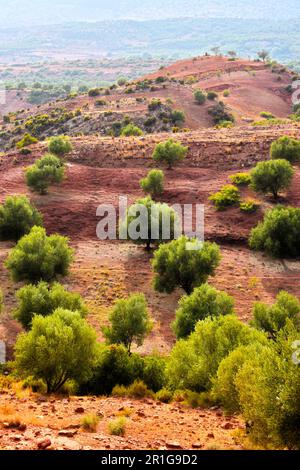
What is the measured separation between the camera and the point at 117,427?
18.4m

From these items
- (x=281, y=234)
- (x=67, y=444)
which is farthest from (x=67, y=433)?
(x=281, y=234)

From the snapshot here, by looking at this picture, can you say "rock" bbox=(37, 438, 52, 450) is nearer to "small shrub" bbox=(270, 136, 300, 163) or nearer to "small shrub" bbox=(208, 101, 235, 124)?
"small shrub" bbox=(270, 136, 300, 163)

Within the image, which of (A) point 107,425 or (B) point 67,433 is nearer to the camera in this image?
(B) point 67,433

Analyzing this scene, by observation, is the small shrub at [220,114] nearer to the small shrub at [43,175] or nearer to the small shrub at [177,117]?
the small shrub at [177,117]

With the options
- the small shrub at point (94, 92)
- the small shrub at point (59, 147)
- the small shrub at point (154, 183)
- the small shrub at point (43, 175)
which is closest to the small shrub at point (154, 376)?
the small shrub at point (154, 183)

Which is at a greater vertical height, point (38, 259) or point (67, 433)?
point (67, 433)

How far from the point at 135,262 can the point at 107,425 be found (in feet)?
96.3

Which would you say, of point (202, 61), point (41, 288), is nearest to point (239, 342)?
point (41, 288)

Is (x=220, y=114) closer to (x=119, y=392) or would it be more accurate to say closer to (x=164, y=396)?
(x=119, y=392)

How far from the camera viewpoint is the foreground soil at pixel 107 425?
16.4 m

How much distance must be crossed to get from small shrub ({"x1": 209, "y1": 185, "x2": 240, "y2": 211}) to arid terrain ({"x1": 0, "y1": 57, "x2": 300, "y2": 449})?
85 centimetres

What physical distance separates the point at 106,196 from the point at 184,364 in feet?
118

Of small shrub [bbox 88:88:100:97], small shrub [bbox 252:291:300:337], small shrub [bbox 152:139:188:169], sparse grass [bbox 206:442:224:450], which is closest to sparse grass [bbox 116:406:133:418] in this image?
sparse grass [bbox 206:442:224:450]
